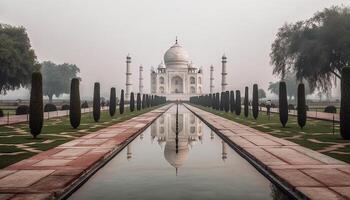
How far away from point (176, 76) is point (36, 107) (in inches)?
3608

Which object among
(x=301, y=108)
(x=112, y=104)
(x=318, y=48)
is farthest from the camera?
(x=318, y=48)

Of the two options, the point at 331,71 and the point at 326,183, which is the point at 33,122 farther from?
the point at 331,71

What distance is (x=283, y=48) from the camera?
37594 millimetres

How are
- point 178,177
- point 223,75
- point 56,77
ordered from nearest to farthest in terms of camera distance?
point 178,177
point 56,77
point 223,75

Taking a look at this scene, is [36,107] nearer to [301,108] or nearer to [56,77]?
[301,108]

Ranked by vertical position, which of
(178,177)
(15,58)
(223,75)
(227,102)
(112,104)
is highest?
(223,75)

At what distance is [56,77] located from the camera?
79125mm

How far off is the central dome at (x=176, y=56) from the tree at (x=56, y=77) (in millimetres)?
27884

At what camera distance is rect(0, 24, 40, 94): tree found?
1423 inches

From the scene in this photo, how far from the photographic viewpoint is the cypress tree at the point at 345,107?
13406 mm

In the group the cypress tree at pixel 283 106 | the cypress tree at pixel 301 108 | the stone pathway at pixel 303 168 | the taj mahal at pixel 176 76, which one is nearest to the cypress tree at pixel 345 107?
the stone pathway at pixel 303 168

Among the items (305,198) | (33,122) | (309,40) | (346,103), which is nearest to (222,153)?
(305,198)

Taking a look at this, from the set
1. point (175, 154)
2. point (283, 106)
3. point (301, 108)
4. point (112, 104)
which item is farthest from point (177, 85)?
point (175, 154)

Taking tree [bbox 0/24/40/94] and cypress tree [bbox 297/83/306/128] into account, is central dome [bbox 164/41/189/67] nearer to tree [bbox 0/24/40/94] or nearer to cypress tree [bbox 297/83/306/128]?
tree [bbox 0/24/40/94]
